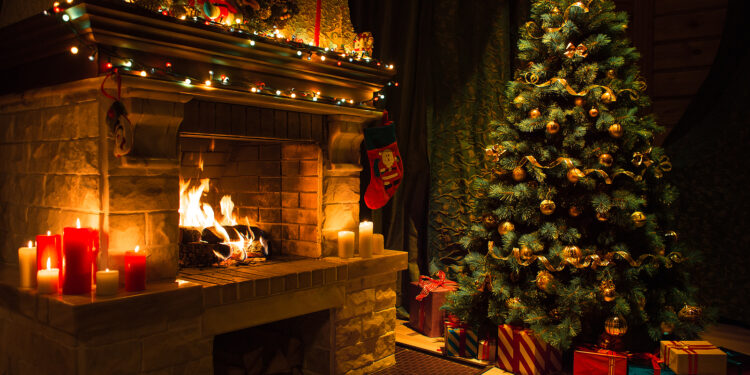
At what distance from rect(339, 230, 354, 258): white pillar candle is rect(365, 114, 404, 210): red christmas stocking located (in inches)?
8.0

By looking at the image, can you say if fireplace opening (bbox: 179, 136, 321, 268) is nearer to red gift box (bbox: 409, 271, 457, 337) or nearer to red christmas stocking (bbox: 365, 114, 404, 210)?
red christmas stocking (bbox: 365, 114, 404, 210)

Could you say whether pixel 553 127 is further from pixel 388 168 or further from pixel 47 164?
pixel 47 164

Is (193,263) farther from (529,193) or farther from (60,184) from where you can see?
(529,193)

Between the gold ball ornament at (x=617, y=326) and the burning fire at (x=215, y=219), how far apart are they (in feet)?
6.01

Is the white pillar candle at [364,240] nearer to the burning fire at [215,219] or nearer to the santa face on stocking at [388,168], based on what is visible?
the santa face on stocking at [388,168]

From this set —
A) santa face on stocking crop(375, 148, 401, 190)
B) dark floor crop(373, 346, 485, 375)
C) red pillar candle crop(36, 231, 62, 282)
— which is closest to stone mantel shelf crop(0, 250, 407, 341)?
red pillar candle crop(36, 231, 62, 282)

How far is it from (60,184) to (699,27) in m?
4.21

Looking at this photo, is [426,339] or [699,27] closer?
[426,339]

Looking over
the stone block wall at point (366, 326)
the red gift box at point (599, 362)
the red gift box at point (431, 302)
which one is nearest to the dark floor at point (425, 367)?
the stone block wall at point (366, 326)

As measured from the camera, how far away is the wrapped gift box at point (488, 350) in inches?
121

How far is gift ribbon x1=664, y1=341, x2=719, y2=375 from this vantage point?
2502 millimetres

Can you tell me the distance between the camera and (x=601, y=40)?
2840 millimetres

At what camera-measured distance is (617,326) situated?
2695 mm

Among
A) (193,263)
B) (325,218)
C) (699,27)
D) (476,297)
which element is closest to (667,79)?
(699,27)
